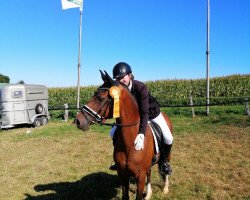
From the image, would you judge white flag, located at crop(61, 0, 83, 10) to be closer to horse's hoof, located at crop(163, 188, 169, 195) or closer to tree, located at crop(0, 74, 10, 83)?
horse's hoof, located at crop(163, 188, 169, 195)

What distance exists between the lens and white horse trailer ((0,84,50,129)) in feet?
63.3

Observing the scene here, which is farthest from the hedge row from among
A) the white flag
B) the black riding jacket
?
the black riding jacket

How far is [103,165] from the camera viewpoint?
400 inches

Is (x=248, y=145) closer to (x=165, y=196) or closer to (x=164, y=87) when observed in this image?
(x=165, y=196)

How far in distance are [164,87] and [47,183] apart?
28265 millimetres

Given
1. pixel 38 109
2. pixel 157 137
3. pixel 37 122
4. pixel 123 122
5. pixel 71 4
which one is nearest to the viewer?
pixel 123 122

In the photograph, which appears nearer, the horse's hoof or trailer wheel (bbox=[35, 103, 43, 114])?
the horse's hoof

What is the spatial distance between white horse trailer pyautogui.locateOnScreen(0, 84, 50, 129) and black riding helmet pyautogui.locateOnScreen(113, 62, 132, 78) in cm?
1530

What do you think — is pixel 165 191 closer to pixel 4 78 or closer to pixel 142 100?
pixel 142 100

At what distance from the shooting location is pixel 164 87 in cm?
3603

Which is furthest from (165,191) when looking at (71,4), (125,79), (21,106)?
(71,4)

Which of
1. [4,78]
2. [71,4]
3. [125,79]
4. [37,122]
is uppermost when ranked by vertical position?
[71,4]

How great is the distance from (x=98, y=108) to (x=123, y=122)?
658mm

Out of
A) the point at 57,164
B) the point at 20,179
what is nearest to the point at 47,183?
the point at 20,179
